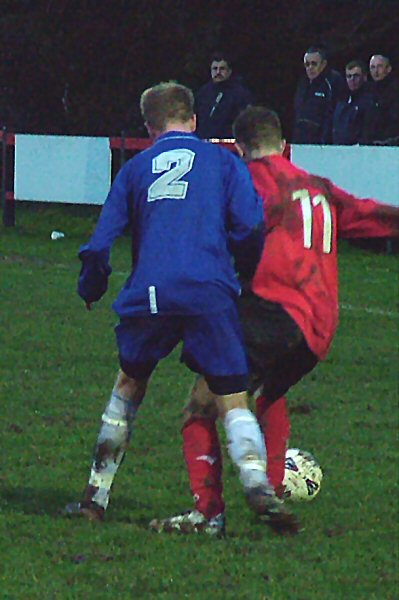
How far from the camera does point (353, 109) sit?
1738 centimetres

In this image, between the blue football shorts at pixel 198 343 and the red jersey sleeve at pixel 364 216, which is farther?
the red jersey sleeve at pixel 364 216

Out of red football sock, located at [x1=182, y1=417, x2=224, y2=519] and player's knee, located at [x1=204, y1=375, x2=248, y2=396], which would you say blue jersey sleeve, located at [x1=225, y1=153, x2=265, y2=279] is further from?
red football sock, located at [x1=182, y1=417, x2=224, y2=519]

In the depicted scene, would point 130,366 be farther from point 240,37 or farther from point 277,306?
point 240,37

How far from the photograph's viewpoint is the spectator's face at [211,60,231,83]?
1784 centimetres

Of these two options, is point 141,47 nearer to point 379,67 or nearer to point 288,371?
point 379,67

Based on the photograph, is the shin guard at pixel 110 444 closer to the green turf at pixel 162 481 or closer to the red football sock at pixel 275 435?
the green turf at pixel 162 481

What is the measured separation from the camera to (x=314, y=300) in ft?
21.9

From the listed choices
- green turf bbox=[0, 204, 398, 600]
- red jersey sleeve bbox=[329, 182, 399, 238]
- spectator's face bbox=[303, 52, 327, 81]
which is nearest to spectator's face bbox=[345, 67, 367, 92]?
spectator's face bbox=[303, 52, 327, 81]

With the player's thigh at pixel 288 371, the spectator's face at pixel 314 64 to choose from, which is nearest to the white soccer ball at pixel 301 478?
the player's thigh at pixel 288 371

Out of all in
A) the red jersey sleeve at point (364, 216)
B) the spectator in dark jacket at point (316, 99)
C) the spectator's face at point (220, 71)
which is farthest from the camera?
the spectator's face at point (220, 71)

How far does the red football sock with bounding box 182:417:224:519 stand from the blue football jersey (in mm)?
608

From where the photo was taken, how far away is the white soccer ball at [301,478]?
23.4ft

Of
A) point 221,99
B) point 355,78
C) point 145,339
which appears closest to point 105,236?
point 145,339

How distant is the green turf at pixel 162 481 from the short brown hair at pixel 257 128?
1.55 meters
